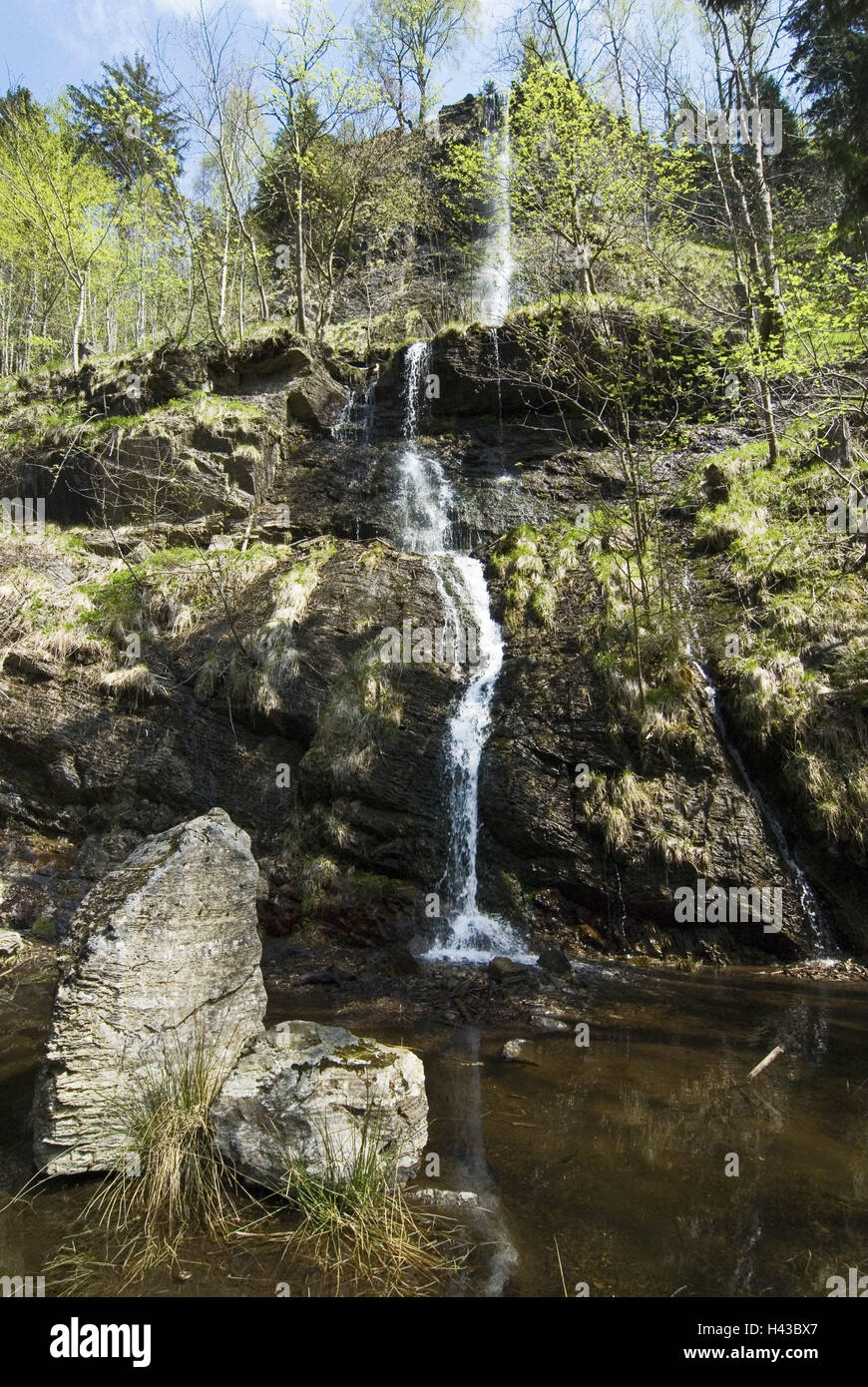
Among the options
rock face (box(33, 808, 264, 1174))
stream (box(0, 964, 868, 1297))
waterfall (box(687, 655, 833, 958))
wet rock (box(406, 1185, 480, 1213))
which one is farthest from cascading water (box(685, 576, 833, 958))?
rock face (box(33, 808, 264, 1174))

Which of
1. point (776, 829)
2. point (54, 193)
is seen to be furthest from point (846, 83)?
point (54, 193)

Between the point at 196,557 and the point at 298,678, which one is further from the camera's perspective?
the point at 196,557

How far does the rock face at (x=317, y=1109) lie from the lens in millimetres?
3609

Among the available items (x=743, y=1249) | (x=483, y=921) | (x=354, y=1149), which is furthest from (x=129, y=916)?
(x=483, y=921)

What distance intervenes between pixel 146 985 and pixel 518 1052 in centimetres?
290

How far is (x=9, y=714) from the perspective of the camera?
10.3 metres

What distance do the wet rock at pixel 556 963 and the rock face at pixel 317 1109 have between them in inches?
143

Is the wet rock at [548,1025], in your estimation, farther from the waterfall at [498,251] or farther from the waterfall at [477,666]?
the waterfall at [498,251]

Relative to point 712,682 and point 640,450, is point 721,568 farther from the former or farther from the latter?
point 640,450

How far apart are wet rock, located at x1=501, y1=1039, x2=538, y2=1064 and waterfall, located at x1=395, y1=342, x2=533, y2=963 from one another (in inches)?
85.0

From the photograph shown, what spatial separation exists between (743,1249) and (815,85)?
Answer: 32.3ft

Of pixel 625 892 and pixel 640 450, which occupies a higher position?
pixel 640 450

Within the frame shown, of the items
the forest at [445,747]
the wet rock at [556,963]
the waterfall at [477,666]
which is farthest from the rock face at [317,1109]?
the waterfall at [477,666]

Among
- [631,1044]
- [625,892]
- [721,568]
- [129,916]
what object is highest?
[721,568]
